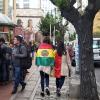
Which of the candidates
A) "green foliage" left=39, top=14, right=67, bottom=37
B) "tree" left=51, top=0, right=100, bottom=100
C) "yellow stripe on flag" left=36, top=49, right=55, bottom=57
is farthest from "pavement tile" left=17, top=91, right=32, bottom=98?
"green foliage" left=39, top=14, right=67, bottom=37

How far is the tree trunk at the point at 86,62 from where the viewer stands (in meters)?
11.9

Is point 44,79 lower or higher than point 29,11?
lower

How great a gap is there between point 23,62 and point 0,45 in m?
2.69

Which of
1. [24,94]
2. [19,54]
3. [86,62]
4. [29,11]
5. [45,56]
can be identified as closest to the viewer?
[86,62]

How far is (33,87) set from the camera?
1608 centimetres

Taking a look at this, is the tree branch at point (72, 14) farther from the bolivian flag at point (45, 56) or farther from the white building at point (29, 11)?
the white building at point (29, 11)

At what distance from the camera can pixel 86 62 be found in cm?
1194

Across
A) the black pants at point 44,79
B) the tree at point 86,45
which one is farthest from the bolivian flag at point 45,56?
the tree at point 86,45

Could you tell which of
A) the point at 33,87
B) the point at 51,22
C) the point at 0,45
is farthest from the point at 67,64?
the point at 51,22

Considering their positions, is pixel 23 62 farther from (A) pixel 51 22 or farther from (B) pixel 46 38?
(A) pixel 51 22

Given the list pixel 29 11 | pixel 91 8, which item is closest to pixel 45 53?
pixel 91 8

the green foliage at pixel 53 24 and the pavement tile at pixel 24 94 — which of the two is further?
the green foliage at pixel 53 24

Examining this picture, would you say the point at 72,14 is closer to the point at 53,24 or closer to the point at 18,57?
the point at 18,57

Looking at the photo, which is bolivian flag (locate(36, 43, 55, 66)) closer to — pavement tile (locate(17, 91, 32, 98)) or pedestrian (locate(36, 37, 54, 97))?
pedestrian (locate(36, 37, 54, 97))
